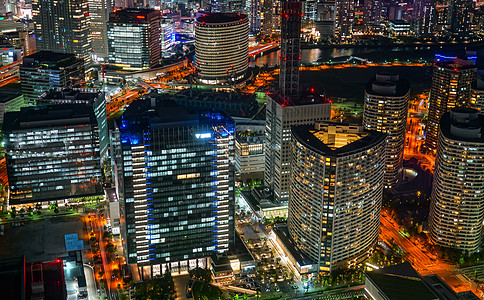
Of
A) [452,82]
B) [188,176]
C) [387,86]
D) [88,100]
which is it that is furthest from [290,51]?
[88,100]

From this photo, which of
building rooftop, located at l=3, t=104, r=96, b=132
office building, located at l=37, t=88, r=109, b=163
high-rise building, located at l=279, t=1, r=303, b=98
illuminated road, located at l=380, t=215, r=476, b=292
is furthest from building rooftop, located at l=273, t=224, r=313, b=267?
office building, located at l=37, t=88, r=109, b=163

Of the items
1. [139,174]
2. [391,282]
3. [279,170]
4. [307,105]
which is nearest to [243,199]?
[279,170]

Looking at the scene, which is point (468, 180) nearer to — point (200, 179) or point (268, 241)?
point (268, 241)

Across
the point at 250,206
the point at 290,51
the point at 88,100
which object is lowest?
the point at 250,206

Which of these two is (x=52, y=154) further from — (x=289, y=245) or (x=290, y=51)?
(x=290, y=51)

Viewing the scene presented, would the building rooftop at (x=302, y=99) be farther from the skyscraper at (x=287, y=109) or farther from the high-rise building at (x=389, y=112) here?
the high-rise building at (x=389, y=112)

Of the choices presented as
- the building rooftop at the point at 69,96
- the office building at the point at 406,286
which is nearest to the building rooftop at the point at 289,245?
the office building at the point at 406,286
